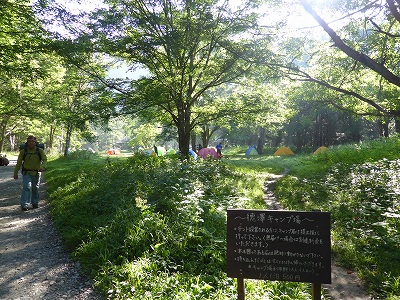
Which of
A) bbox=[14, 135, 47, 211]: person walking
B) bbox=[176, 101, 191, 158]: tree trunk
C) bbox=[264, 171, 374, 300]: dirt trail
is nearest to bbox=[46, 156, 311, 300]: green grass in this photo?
bbox=[264, 171, 374, 300]: dirt trail

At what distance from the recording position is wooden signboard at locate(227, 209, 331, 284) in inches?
117

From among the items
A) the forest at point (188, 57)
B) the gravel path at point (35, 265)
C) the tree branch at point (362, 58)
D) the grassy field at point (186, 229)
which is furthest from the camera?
the forest at point (188, 57)

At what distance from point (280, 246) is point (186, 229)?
2.43 metres

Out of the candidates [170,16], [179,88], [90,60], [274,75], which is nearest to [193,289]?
[274,75]

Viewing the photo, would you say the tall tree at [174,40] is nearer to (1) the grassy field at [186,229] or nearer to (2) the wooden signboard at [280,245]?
(1) the grassy field at [186,229]

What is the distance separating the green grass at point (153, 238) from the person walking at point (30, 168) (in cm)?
64

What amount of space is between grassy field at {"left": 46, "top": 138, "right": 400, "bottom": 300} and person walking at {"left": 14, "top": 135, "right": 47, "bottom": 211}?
0.76m

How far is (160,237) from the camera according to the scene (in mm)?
4922

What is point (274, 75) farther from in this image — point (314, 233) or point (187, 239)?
point (314, 233)

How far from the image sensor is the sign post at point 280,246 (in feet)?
9.76

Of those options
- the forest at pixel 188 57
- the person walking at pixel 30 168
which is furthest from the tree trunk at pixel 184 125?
the person walking at pixel 30 168

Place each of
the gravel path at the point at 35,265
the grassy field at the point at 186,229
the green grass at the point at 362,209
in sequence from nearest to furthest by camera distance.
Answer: the gravel path at the point at 35,265 → the grassy field at the point at 186,229 → the green grass at the point at 362,209

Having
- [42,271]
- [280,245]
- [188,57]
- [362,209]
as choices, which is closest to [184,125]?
[188,57]

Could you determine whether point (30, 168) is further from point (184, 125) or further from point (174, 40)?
point (184, 125)
